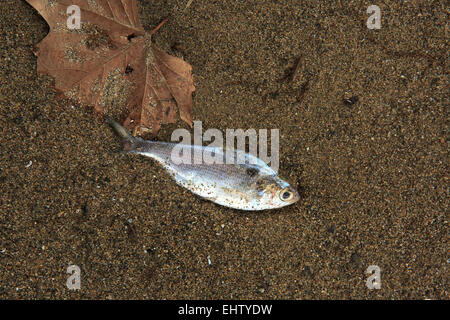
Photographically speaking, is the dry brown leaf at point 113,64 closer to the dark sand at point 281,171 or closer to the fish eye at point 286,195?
the dark sand at point 281,171

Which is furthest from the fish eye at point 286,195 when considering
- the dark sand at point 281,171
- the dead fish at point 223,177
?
the dark sand at point 281,171

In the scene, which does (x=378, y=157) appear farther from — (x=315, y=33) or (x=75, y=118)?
(x=75, y=118)

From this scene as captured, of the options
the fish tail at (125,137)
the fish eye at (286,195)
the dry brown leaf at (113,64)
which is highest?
the dry brown leaf at (113,64)

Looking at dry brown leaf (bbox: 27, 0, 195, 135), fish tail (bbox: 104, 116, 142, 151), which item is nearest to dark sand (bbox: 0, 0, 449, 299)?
fish tail (bbox: 104, 116, 142, 151)

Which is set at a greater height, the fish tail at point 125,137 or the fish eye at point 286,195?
the fish tail at point 125,137
